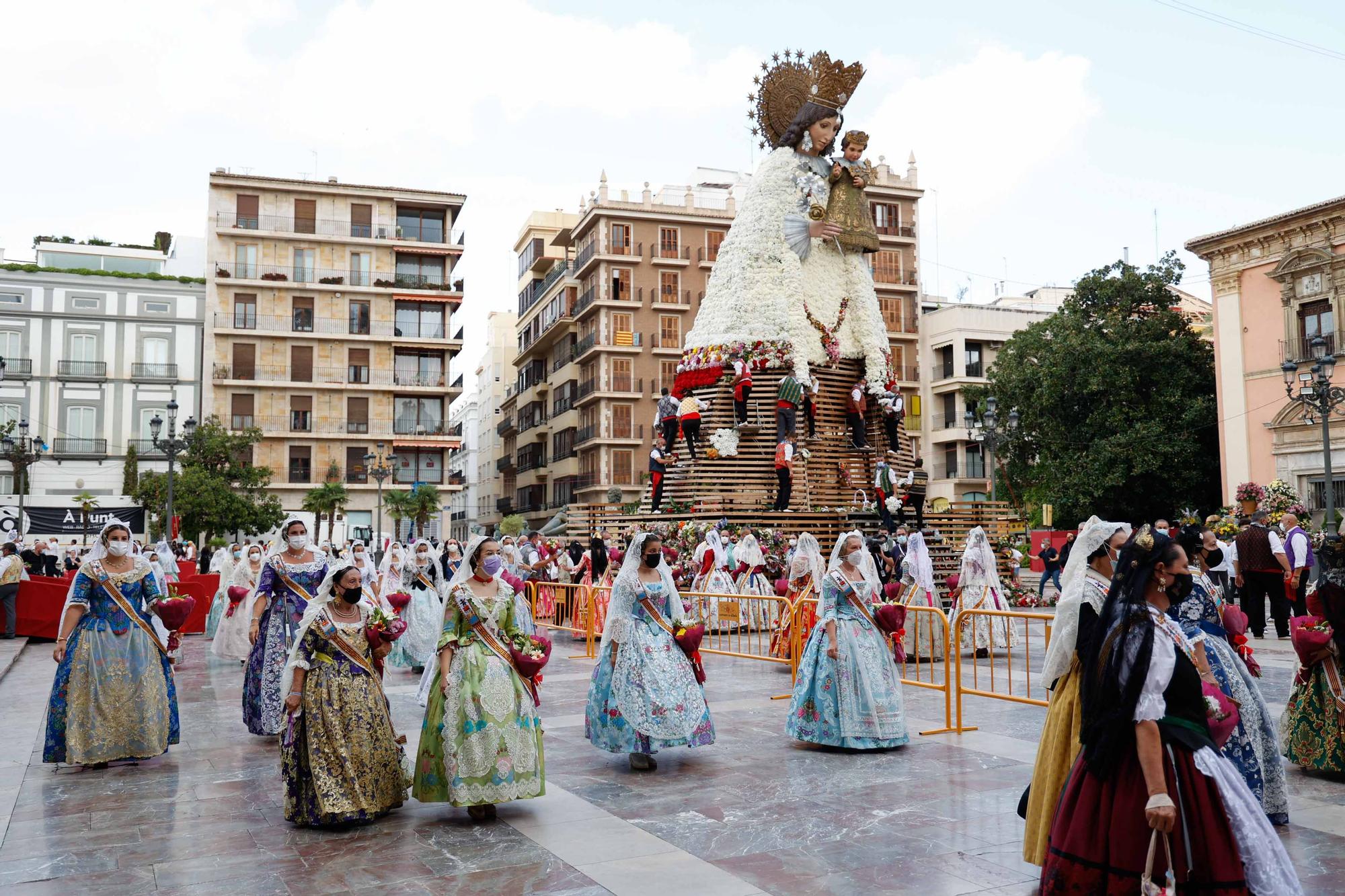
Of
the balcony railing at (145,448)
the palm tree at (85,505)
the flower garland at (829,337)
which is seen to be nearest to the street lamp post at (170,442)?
the flower garland at (829,337)

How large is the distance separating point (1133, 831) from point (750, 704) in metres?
7.03

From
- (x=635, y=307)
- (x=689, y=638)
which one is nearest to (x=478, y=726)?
(x=689, y=638)

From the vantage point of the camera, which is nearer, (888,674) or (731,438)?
(888,674)

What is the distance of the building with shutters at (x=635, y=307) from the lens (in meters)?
50.2

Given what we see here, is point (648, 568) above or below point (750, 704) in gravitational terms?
above

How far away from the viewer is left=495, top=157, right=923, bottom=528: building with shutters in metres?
50.2

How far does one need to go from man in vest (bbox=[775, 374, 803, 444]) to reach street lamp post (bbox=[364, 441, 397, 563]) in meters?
20.9

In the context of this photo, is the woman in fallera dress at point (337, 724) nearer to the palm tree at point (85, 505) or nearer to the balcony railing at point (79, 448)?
the palm tree at point (85, 505)

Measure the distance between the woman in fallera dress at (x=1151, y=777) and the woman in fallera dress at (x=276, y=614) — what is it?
21.4 feet

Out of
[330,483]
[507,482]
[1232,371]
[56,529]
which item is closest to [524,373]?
[507,482]

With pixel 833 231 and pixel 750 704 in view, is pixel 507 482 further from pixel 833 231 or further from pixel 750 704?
pixel 750 704

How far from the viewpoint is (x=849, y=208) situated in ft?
80.1

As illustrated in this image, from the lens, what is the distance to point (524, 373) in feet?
209

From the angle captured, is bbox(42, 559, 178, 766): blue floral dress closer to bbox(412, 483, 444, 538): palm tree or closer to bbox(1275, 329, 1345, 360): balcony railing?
bbox(1275, 329, 1345, 360): balcony railing
